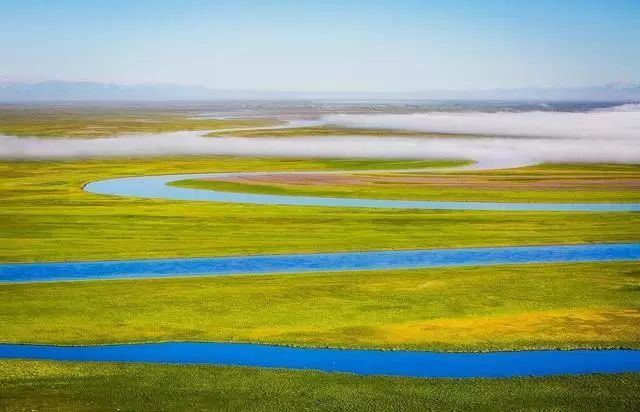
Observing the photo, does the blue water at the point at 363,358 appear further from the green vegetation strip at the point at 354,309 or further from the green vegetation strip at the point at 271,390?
the green vegetation strip at the point at 271,390

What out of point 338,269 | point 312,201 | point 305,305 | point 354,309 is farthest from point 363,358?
point 312,201

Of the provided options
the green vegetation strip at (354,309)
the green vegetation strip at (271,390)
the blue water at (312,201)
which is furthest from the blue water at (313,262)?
the blue water at (312,201)

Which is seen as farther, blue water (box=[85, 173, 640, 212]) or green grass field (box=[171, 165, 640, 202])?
green grass field (box=[171, 165, 640, 202])

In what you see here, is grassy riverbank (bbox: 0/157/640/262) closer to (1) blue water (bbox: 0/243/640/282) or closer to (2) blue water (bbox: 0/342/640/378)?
(1) blue water (bbox: 0/243/640/282)

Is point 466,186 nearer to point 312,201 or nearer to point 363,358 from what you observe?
point 312,201

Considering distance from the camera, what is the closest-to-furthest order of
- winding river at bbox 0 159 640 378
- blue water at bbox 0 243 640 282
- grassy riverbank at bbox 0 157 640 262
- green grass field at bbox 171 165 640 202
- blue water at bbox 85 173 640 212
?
winding river at bbox 0 159 640 378, blue water at bbox 0 243 640 282, grassy riverbank at bbox 0 157 640 262, blue water at bbox 85 173 640 212, green grass field at bbox 171 165 640 202

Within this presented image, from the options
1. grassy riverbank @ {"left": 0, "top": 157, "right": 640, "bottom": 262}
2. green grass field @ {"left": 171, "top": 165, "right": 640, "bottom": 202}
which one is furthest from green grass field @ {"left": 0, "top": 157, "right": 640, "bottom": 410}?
green grass field @ {"left": 171, "top": 165, "right": 640, "bottom": 202}

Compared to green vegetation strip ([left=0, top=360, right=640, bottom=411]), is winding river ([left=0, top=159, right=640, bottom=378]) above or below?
below
